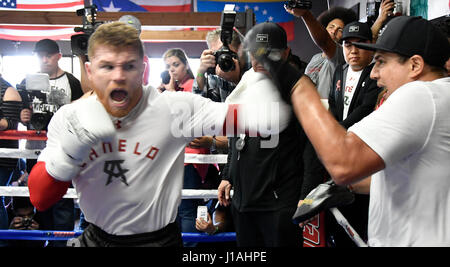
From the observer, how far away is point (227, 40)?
102 inches

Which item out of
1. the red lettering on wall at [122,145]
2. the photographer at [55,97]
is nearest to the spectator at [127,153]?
the red lettering on wall at [122,145]

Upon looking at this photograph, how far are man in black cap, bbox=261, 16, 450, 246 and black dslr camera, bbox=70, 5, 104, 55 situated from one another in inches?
70.1

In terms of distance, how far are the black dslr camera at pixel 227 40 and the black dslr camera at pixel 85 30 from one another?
91 centimetres

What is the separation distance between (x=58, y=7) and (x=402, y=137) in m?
6.51

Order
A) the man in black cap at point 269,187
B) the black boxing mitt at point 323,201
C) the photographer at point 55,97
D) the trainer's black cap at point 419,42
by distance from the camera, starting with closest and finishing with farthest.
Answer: the trainer's black cap at point 419,42 → the black boxing mitt at point 323,201 → the man in black cap at point 269,187 → the photographer at point 55,97

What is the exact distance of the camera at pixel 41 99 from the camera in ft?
10.5

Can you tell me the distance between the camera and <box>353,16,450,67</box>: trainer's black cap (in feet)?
4.31

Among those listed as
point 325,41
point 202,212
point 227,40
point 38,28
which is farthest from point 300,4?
point 38,28

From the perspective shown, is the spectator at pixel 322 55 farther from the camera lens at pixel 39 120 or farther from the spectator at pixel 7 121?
the spectator at pixel 7 121

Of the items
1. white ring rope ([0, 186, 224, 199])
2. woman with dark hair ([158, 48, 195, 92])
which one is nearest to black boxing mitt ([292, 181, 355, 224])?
white ring rope ([0, 186, 224, 199])

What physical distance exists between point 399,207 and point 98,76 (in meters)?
1.25

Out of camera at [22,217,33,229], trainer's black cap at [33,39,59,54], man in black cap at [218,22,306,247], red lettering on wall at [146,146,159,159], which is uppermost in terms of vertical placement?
trainer's black cap at [33,39,59,54]

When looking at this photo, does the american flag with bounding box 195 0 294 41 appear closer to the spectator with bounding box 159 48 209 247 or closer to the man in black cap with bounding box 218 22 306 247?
the spectator with bounding box 159 48 209 247
